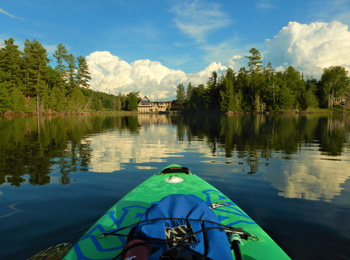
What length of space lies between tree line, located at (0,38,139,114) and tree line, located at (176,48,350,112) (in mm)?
54927

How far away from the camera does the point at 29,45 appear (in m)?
66.8

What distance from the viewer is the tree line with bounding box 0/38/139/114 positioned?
59.9 metres

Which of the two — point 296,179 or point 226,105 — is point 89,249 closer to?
point 296,179

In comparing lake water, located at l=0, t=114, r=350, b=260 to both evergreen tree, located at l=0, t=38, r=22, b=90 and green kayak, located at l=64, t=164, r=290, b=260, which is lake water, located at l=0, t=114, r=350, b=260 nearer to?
green kayak, located at l=64, t=164, r=290, b=260

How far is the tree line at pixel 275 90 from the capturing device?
7625cm

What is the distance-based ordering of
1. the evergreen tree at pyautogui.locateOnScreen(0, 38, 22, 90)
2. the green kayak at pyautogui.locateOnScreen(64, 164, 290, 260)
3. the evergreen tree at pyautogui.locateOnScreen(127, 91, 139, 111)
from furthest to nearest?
1. the evergreen tree at pyautogui.locateOnScreen(127, 91, 139, 111)
2. the evergreen tree at pyautogui.locateOnScreen(0, 38, 22, 90)
3. the green kayak at pyautogui.locateOnScreen(64, 164, 290, 260)

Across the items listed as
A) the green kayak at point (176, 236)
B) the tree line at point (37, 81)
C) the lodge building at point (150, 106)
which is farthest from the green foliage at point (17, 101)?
the lodge building at point (150, 106)

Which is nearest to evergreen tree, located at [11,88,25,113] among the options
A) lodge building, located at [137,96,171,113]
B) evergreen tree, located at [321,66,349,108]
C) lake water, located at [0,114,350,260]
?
lake water, located at [0,114,350,260]

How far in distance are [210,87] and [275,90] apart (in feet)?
91.3

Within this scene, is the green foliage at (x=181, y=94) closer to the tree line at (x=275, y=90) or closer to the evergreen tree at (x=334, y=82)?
the tree line at (x=275, y=90)

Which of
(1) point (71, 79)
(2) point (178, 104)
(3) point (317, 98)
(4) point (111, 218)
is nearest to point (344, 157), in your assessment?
(4) point (111, 218)

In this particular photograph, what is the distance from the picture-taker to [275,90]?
7425cm

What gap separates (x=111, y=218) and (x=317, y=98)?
337 feet

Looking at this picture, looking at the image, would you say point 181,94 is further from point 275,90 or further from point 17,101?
point 17,101
